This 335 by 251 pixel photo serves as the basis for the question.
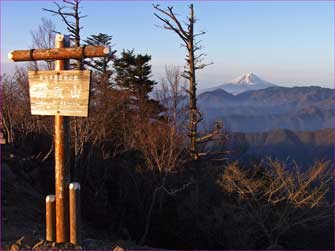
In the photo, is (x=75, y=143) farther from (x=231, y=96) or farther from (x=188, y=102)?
(x=231, y=96)

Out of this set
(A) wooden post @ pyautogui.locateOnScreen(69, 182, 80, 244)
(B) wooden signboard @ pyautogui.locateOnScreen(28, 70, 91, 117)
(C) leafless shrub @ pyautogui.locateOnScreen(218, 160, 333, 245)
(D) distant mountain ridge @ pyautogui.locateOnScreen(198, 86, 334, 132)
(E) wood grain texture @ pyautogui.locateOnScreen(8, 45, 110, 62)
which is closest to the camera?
(B) wooden signboard @ pyautogui.locateOnScreen(28, 70, 91, 117)

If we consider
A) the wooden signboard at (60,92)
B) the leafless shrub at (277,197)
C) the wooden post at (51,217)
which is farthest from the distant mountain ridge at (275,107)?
the wooden signboard at (60,92)

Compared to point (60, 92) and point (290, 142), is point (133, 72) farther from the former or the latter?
point (290, 142)

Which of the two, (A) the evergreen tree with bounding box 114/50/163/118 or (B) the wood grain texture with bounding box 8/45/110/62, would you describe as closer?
(B) the wood grain texture with bounding box 8/45/110/62

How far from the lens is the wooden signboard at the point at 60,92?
209 inches

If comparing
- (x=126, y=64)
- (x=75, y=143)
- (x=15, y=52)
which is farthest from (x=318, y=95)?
(x=15, y=52)

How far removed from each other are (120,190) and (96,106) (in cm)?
396

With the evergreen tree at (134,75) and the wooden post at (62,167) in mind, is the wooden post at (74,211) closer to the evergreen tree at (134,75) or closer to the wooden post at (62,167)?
the wooden post at (62,167)

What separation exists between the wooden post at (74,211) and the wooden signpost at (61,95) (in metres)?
0.02

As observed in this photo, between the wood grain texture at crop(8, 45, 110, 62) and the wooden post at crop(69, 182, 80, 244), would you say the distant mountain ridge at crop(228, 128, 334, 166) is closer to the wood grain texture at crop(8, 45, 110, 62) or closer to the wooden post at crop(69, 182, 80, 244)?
the wooden post at crop(69, 182, 80, 244)

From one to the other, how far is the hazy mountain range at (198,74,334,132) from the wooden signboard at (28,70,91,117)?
84520 millimetres

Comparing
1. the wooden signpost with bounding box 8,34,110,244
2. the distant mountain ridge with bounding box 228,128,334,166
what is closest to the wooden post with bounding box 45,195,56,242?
the wooden signpost with bounding box 8,34,110,244

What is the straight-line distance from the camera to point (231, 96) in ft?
443

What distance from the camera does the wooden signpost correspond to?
534 centimetres
